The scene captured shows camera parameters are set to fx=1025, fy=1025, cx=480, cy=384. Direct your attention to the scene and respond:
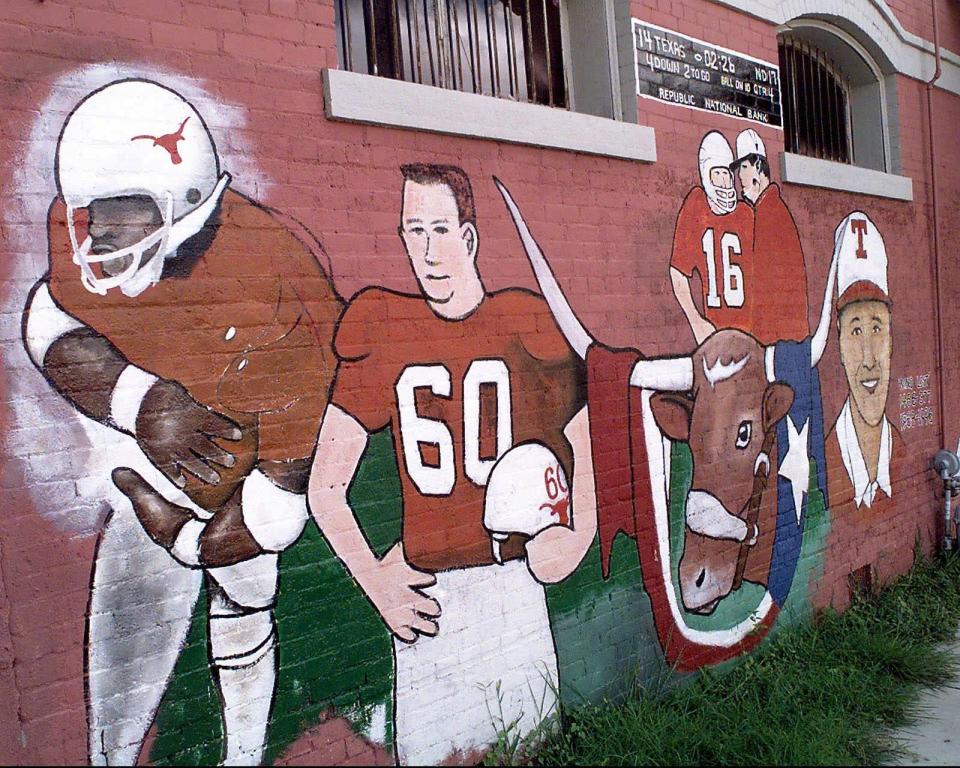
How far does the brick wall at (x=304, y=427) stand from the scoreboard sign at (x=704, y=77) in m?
0.12

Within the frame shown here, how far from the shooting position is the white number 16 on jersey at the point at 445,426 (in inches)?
175

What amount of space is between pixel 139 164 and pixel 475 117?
5.46ft

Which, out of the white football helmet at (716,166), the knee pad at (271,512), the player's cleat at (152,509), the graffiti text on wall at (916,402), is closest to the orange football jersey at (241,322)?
the knee pad at (271,512)

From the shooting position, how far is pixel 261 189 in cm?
396

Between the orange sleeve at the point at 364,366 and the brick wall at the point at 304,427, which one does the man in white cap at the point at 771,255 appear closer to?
the brick wall at the point at 304,427

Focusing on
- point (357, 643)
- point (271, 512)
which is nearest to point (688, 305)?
point (357, 643)

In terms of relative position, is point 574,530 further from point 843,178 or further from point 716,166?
point 843,178

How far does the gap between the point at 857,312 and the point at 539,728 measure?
446 centimetres

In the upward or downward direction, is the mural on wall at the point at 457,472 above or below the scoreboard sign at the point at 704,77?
below

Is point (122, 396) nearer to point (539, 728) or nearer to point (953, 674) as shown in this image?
point (539, 728)

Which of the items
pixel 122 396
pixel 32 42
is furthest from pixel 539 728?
pixel 32 42

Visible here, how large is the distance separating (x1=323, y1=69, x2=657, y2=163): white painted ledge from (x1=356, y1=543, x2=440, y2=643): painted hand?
1.84 m

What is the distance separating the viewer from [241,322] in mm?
3906

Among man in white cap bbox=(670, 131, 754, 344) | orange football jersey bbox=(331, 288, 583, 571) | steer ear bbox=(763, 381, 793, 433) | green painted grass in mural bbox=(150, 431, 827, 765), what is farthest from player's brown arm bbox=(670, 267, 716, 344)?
green painted grass in mural bbox=(150, 431, 827, 765)
